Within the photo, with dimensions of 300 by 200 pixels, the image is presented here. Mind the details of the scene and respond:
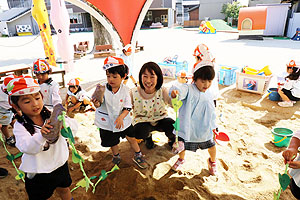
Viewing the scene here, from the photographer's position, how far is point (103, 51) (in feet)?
37.6

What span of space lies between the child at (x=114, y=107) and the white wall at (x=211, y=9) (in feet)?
102

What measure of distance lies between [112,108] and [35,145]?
3.39ft

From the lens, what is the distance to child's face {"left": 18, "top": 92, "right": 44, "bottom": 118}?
1492 millimetres

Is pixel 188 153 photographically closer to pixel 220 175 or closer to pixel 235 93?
pixel 220 175

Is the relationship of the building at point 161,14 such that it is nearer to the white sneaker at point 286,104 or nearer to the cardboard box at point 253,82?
the cardboard box at point 253,82

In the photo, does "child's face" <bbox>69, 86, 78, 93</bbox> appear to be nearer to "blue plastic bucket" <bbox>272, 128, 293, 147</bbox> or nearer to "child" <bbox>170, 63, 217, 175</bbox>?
"child" <bbox>170, 63, 217, 175</bbox>

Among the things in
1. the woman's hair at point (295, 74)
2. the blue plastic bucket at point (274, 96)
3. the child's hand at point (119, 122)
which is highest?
the woman's hair at point (295, 74)

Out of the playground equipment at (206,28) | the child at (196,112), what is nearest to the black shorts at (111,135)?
the child at (196,112)

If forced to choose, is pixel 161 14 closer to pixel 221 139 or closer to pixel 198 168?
pixel 221 139

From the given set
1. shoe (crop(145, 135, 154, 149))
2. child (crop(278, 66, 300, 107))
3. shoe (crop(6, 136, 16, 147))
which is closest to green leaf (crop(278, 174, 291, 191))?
shoe (crop(145, 135, 154, 149))

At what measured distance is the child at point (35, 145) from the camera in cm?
147

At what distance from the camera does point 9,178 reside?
2432mm

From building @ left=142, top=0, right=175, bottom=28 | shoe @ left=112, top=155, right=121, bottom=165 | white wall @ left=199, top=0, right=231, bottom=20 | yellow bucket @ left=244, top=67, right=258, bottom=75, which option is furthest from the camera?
building @ left=142, top=0, right=175, bottom=28

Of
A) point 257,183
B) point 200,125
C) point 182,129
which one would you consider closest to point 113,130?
point 182,129
